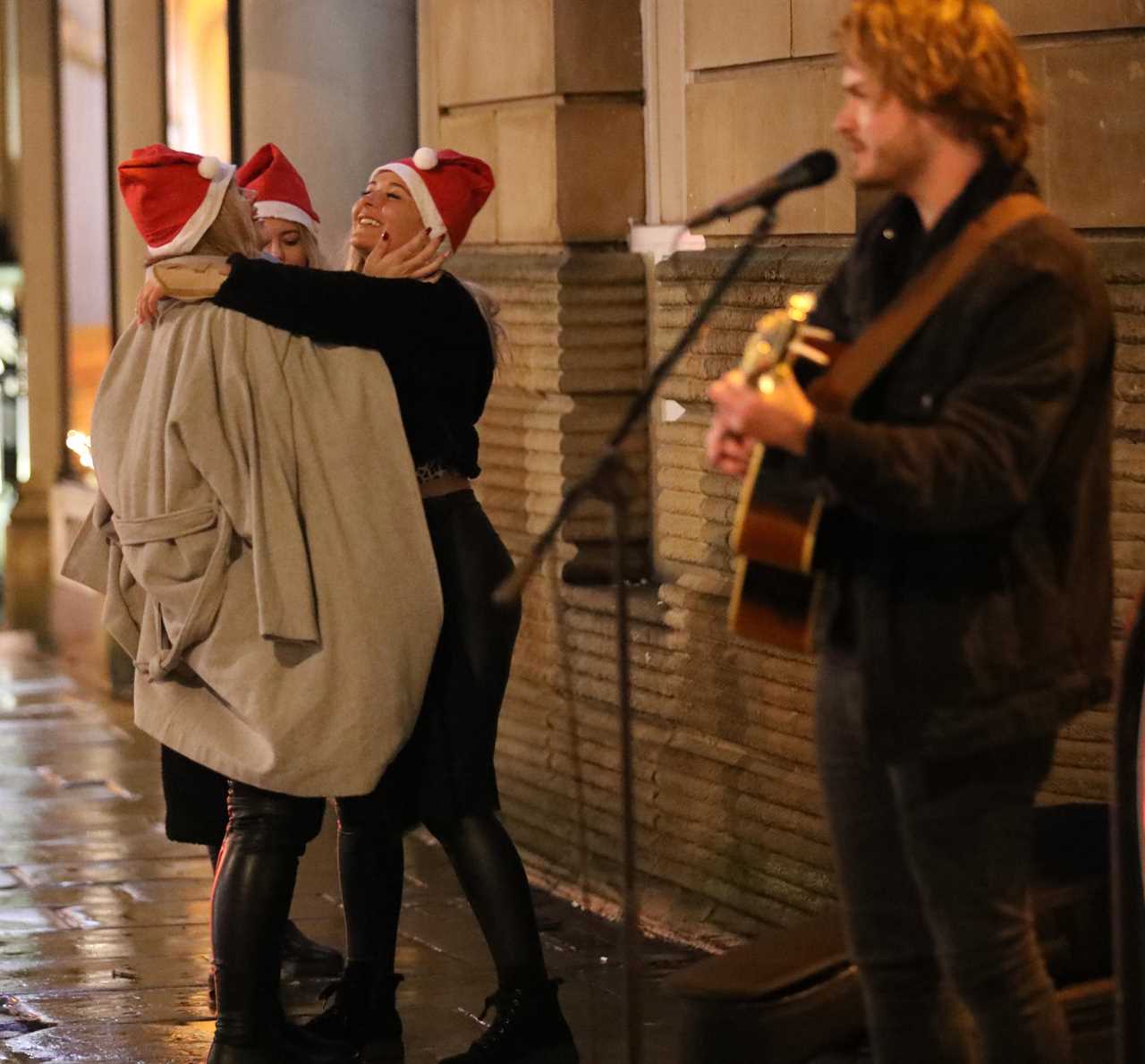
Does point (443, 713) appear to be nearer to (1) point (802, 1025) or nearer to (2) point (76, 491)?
(1) point (802, 1025)

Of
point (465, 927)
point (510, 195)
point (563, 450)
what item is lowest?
point (465, 927)

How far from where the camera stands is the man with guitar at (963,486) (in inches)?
127

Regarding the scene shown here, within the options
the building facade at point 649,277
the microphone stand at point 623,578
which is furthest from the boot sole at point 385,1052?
the microphone stand at point 623,578

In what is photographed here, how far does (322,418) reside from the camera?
4910 millimetres

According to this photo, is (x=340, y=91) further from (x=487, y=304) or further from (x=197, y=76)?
(x=197, y=76)

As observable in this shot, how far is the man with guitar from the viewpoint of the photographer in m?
3.22

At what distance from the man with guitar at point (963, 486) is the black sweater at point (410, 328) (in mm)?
1636

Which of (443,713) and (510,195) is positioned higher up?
(510,195)

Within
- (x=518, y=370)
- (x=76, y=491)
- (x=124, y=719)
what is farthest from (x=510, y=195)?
(x=76, y=491)

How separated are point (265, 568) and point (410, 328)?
0.55m

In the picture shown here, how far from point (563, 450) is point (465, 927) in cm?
140

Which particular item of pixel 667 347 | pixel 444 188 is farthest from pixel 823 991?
pixel 667 347

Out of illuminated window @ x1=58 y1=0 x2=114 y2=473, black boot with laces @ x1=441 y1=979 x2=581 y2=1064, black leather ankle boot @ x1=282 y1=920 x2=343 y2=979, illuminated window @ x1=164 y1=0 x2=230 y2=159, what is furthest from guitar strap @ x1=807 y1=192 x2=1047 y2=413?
illuminated window @ x1=58 y1=0 x2=114 y2=473

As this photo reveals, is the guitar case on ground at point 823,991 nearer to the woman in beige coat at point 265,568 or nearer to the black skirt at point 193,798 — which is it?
the woman in beige coat at point 265,568
